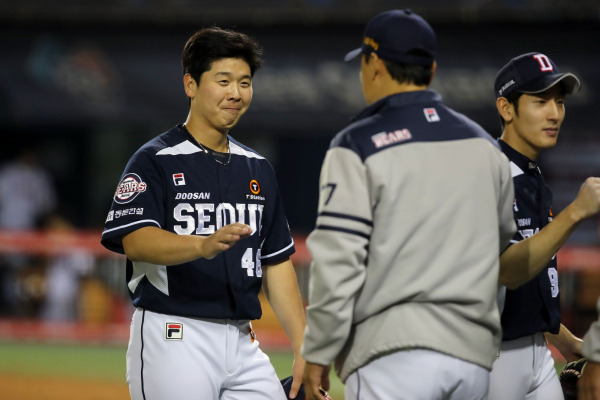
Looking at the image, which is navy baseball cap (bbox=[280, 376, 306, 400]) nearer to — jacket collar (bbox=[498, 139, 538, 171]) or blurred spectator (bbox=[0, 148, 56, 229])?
jacket collar (bbox=[498, 139, 538, 171])

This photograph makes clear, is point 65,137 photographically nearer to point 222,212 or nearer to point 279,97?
point 279,97

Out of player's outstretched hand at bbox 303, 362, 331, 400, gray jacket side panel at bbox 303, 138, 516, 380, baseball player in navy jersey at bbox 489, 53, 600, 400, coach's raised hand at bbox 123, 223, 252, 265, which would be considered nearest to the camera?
gray jacket side panel at bbox 303, 138, 516, 380

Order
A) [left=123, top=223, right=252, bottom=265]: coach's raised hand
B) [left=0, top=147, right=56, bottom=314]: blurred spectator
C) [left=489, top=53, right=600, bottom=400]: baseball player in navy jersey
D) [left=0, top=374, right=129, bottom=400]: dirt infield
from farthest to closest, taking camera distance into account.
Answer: [left=0, top=147, right=56, bottom=314]: blurred spectator
[left=0, top=374, right=129, bottom=400]: dirt infield
[left=489, top=53, right=600, bottom=400]: baseball player in navy jersey
[left=123, top=223, right=252, bottom=265]: coach's raised hand

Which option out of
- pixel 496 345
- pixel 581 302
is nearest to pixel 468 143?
pixel 496 345

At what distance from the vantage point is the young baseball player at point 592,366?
2.89 metres

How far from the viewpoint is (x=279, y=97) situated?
1256 centimetres

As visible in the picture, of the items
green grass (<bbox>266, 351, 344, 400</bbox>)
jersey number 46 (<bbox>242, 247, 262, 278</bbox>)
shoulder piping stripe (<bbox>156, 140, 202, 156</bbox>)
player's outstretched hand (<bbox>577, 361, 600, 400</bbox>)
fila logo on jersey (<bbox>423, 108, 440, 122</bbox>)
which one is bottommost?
green grass (<bbox>266, 351, 344, 400</bbox>)

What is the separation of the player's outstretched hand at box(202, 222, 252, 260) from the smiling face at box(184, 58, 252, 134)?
0.72 metres

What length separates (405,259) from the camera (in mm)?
2896

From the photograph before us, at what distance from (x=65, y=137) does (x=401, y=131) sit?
476 inches

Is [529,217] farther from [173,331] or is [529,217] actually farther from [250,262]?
[173,331]

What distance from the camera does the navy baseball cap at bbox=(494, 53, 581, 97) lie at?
3624mm

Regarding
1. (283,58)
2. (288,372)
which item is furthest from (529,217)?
(283,58)

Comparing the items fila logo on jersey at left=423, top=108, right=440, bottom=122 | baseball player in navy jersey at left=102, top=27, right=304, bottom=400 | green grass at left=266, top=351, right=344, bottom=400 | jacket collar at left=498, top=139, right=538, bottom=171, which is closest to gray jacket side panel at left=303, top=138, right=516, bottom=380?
A: fila logo on jersey at left=423, top=108, right=440, bottom=122
